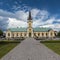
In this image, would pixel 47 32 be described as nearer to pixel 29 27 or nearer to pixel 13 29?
pixel 29 27

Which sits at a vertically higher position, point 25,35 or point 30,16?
point 30,16

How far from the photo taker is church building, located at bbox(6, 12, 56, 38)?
4412 inches

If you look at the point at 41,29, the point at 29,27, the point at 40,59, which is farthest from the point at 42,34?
the point at 40,59

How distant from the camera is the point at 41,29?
384 ft

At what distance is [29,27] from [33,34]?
21.5ft

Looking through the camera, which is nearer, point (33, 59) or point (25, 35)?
point (33, 59)

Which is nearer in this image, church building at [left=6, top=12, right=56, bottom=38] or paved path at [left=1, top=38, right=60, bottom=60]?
paved path at [left=1, top=38, right=60, bottom=60]

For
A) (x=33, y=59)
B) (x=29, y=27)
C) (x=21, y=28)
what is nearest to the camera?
(x=33, y=59)

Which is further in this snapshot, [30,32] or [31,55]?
[30,32]

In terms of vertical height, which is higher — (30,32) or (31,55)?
(31,55)

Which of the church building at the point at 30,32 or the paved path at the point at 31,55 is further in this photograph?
the church building at the point at 30,32

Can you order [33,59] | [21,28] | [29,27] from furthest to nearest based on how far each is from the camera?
1. [21,28]
2. [29,27]
3. [33,59]

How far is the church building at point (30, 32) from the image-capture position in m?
112

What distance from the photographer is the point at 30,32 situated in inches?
4439
